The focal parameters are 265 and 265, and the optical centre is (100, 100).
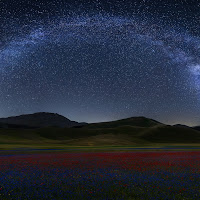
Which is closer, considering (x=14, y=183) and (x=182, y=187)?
(x=182, y=187)

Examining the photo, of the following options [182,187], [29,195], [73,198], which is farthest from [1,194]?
[182,187]

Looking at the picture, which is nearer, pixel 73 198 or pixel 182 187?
pixel 73 198

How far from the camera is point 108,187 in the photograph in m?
15.9

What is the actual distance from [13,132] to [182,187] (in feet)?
622

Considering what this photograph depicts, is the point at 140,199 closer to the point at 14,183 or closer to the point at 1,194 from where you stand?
the point at 1,194

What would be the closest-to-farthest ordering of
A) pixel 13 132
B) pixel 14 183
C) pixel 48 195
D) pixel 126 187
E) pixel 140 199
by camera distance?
pixel 140 199 → pixel 48 195 → pixel 126 187 → pixel 14 183 → pixel 13 132

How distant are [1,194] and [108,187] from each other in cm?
603

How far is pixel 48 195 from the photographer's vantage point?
13.6m

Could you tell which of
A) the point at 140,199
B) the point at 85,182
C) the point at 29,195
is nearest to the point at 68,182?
the point at 85,182

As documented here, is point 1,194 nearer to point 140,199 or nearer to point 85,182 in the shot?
point 85,182

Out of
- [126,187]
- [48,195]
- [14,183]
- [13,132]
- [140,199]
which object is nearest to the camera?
[140,199]

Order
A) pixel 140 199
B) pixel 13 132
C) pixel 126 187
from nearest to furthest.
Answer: pixel 140 199 < pixel 126 187 < pixel 13 132

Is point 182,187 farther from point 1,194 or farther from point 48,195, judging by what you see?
point 1,194

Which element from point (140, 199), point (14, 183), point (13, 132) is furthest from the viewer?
point (13, 132)
